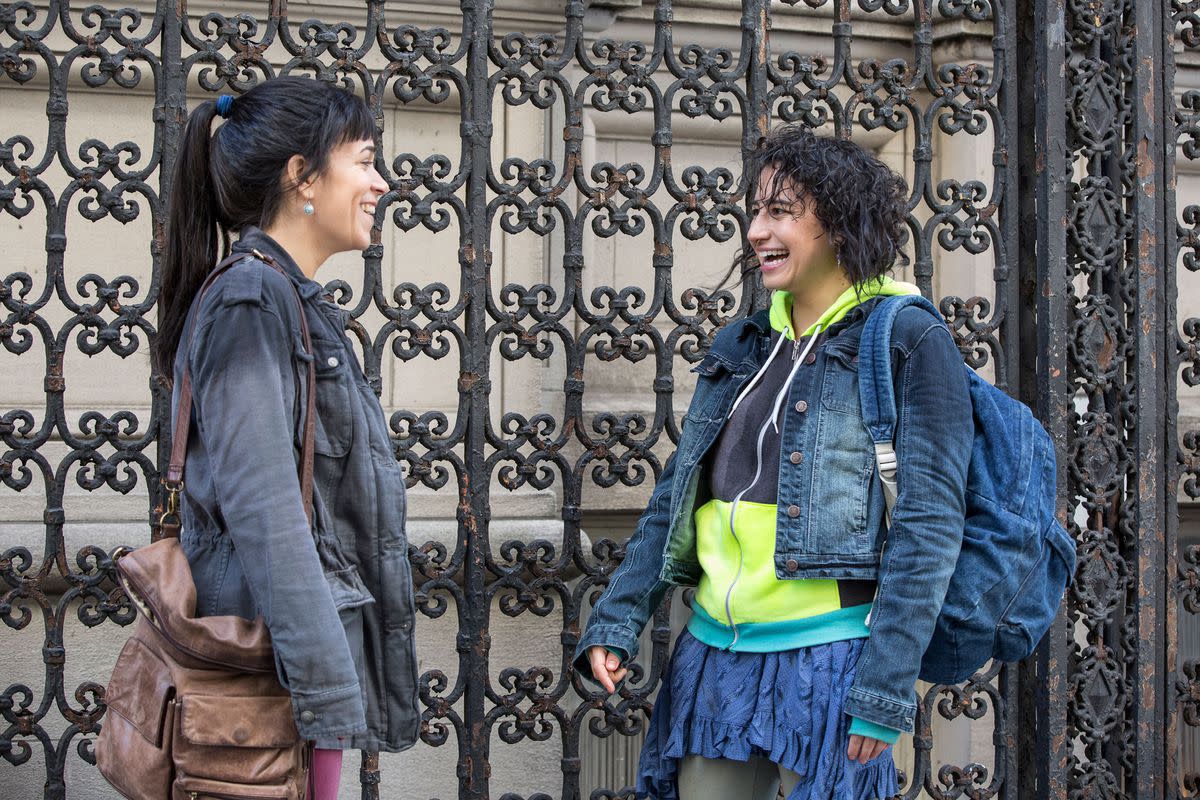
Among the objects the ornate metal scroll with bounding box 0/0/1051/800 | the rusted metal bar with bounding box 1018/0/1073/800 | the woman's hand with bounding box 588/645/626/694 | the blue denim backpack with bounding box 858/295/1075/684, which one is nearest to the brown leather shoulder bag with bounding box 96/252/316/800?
the woman's hand with bounding box 588/645/626/694

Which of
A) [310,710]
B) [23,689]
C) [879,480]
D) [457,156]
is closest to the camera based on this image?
[310,710]

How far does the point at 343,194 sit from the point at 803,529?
1095 millimetres

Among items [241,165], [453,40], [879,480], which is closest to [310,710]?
[241,165]

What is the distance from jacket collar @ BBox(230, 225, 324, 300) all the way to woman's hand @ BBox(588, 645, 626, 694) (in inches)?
40.3

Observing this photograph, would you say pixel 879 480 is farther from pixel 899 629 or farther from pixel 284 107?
pixel 284 107

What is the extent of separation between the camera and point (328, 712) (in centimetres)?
219

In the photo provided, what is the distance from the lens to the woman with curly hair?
8.56ft

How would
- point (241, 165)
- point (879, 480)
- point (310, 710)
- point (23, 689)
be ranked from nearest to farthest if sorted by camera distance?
point (310, 710), point (241, 165), point (879, 480), point (23, 689)

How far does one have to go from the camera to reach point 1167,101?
4234 mm

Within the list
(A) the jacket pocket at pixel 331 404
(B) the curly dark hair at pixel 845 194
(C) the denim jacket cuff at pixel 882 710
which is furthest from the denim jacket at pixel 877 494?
(A) the jacket pocket at pixel 331 404

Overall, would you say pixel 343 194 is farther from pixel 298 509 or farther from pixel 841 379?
pixel 841 379

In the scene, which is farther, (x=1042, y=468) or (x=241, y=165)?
(x=1042, y=468)

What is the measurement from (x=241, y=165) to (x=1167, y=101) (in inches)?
120

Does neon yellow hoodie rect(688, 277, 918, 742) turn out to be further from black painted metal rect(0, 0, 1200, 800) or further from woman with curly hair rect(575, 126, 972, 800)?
black painted metal rect(0, 0, 1200, 800)
